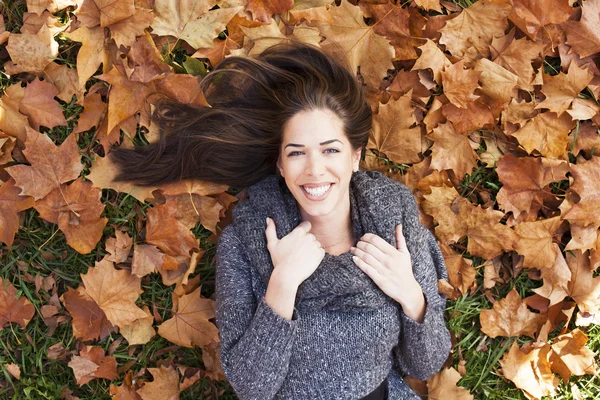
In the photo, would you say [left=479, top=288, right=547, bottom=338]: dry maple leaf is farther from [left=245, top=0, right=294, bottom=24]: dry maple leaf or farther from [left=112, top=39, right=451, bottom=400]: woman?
[left=245, top=0, right=294, bottom=24]: dry maple leaf

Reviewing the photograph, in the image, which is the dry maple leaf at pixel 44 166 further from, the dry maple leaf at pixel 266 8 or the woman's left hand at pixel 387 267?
the woman's left hand at pixel 387 267

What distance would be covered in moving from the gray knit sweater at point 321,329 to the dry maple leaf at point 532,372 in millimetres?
547

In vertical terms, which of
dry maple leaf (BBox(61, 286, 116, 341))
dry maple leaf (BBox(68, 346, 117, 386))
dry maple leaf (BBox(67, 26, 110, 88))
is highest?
dry maple leaf (BBox(67, 26, 110, 88))

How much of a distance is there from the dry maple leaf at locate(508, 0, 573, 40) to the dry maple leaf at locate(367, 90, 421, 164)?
0.60 metres

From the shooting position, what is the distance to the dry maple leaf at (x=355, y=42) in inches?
106

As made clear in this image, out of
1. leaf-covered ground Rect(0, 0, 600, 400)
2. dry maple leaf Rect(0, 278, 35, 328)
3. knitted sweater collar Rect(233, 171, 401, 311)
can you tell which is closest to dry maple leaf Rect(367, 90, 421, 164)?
leaf-covered ground Rect(0, 0, 600, 400)

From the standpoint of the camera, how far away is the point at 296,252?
2.33 m

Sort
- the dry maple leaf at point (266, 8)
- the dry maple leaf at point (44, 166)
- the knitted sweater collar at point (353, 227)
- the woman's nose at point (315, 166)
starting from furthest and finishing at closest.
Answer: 1. the dry maple leaf at point (266, 8)
2. the dry maple leaf at point (44, 166)
3. the knitted sweater collar at point (353, 227)
4. the woman's nose at point (315, 166)

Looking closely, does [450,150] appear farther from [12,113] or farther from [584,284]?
[12,113]

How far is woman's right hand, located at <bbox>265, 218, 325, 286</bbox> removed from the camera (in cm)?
229

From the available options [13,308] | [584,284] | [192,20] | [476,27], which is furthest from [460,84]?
[13,308]

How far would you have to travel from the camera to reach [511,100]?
2.79 meters

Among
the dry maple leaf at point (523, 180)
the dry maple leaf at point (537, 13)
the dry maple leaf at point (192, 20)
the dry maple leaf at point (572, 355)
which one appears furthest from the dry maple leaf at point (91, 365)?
the dry maple leaf at point (537, 13)

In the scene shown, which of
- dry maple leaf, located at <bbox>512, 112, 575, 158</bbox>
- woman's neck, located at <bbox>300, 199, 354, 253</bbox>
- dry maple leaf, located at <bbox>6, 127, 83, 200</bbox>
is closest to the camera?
woman's neck, located at <bbox>300, 199, 354, 253</bbox>
